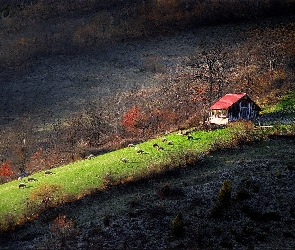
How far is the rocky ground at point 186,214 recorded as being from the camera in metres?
29.2

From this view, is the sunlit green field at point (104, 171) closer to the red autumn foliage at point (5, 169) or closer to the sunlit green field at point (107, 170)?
the sunlit green field at point (107, 170)

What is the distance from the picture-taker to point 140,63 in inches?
3679

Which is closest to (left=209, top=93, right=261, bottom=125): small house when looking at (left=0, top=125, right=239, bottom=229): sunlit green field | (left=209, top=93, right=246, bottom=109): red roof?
(left=209, top=93, right=246, bottom=109): red roof

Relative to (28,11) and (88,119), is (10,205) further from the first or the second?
(28,11)

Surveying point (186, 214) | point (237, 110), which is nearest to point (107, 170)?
point (186, 214)

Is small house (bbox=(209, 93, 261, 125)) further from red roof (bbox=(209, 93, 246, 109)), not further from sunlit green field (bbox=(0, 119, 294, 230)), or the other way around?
sunlit green field (bbox=(0, 119, 294, 230))

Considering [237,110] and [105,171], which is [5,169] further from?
[237,110]

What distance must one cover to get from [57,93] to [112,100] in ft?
44.1

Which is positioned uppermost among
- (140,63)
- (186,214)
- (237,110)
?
(140,63)

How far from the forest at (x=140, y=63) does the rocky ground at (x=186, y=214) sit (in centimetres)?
1498

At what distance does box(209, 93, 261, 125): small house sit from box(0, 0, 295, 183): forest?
7.40ft

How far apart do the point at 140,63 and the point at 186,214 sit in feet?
211

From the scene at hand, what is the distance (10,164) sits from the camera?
5888 cm

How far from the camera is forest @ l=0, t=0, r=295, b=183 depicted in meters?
61.4
